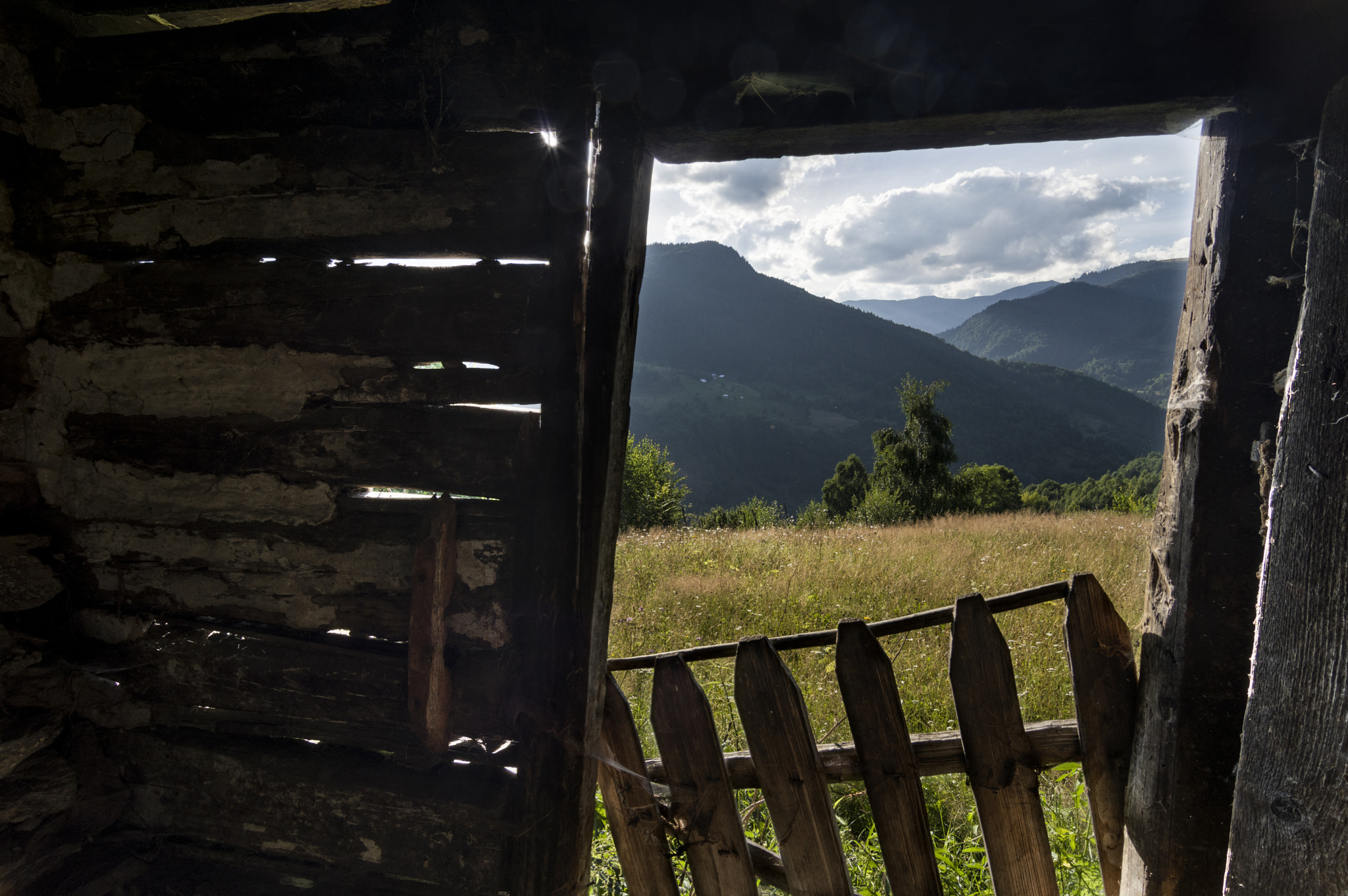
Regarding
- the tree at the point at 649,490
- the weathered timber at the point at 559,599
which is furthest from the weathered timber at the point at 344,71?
the tree at the point at 649,490

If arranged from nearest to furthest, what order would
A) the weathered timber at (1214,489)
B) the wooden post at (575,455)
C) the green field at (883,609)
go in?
the weathered timber at (1214,489) < the wooden post at (575,455) < the green field at (883,609)

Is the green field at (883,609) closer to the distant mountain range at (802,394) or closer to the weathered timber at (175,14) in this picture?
the weathered timber at (175,14)

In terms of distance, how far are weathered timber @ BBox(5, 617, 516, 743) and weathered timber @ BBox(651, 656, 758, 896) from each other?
45cm

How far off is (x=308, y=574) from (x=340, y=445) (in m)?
0.33

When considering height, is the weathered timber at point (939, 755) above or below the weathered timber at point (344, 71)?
below

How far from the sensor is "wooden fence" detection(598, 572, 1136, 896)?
1546mm

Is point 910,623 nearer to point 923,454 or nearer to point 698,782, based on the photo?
point 698,782

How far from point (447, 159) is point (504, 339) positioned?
445 millimetres

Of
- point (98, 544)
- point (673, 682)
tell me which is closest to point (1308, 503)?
point (673, 682)

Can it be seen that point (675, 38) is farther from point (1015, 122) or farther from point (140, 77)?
point (140, 77)

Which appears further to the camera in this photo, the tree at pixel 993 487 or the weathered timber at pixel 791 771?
the tree at pixel 993 487

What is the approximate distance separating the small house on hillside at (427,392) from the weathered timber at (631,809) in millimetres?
240

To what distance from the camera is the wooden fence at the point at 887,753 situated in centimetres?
155

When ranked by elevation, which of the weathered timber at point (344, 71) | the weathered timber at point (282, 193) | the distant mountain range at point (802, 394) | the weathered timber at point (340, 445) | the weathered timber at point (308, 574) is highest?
the distant mountain range at point (802, 394)
